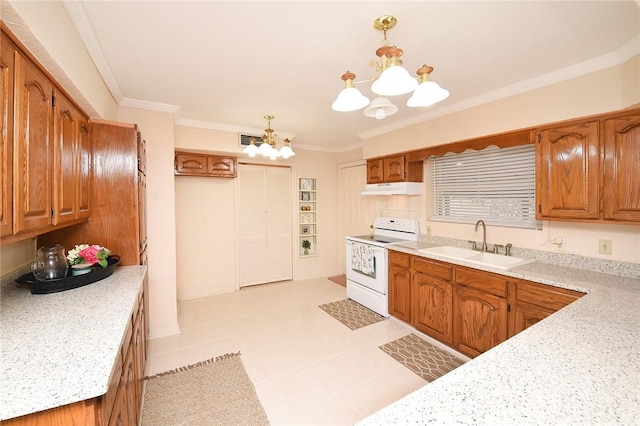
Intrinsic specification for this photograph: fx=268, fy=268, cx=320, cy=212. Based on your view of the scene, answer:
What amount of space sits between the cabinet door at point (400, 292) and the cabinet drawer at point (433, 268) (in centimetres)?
16

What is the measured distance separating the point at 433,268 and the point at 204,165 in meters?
3.37

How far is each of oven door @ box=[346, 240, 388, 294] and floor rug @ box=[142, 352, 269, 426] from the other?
6.01 ft

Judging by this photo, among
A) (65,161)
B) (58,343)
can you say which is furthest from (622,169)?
(65,161)

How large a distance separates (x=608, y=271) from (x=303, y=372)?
8.44 ft

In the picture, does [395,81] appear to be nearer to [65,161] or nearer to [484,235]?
[65,161]

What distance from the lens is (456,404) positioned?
0.73m

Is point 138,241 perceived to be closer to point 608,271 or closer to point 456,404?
point 456,404

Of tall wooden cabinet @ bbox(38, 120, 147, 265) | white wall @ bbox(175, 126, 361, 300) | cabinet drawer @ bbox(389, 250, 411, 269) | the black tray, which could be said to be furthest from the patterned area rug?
the black tray

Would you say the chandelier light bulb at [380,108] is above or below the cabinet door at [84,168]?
above

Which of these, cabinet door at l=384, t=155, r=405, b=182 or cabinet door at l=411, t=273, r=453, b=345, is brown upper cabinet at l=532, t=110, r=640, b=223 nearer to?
cabinet door at l=411, t=273, r=453, b=345

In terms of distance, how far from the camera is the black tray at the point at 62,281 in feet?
5.03


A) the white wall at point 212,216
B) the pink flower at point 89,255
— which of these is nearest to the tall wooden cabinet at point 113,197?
the pink flower at point 89,255

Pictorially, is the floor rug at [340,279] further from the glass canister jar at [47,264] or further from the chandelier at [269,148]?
the glass canister jar at [47,264]

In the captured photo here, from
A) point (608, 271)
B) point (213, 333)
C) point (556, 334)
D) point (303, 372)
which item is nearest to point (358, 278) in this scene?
point (303, 372)
